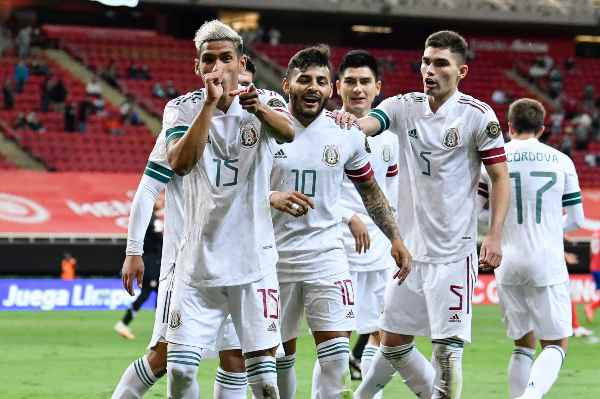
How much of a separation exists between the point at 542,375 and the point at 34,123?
23.5m

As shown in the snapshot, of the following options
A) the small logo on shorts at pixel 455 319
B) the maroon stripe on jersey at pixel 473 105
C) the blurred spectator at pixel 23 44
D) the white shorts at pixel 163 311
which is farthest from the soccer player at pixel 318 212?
the blurred spectator at pixel 23 44

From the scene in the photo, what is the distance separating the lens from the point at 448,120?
7762 mm

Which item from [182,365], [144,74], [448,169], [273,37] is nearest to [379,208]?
[448,169]

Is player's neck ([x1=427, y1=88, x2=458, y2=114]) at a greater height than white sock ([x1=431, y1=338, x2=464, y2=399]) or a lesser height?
greater

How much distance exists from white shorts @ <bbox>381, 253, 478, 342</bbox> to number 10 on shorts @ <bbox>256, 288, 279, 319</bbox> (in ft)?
4.74

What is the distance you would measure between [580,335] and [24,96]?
754 inches

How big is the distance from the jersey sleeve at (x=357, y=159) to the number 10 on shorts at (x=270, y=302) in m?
1.27

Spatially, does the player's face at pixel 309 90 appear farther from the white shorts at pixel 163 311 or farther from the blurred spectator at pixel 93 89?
the blurred spectator at pixel 93 89

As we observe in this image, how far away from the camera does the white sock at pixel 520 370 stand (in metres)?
8.77

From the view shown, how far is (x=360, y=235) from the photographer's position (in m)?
7.96

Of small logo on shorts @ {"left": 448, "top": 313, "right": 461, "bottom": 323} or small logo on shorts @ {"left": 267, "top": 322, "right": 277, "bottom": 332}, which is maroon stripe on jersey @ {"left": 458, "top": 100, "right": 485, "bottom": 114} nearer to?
→ small logo on shorts @ {"left": 448, "top": 313, "right": 461, "bottom": 323}

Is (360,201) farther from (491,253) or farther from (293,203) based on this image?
(293,203)

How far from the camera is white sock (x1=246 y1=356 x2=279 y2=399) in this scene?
6.50 m

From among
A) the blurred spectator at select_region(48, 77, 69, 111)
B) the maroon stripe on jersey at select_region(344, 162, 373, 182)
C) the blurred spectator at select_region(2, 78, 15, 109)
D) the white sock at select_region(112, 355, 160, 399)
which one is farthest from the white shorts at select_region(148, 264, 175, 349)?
the blurred spectator at select_region(48, 77, 69, 111)
